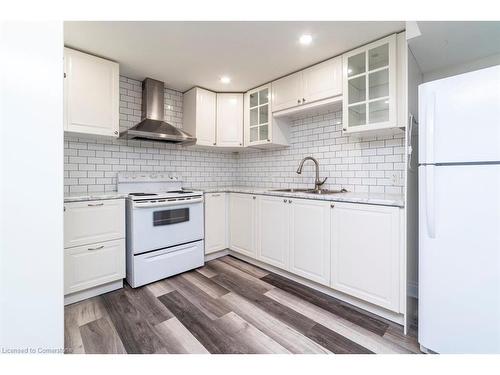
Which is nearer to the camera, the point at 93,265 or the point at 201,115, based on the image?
the point at 93,265

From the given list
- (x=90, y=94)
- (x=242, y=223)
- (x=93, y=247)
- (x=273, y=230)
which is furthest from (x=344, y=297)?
(x=90, y=94)

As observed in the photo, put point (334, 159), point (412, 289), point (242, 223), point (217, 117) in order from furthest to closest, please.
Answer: point (217, 117) → point (242, 223) → point (334, 159) → point (412, 289)

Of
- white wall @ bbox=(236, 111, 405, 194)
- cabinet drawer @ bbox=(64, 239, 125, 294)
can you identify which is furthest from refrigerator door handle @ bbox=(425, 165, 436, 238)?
cabinet drawer @ bbox=(64, 239, 125, 294)

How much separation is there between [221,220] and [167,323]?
146 centimetres

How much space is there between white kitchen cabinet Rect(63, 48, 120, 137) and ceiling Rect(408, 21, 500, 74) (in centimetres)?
263

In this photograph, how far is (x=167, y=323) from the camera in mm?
1712

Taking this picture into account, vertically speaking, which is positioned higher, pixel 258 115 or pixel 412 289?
pixel 258 115

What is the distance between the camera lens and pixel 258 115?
118 inches

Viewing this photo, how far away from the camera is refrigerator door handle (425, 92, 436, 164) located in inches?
51.2

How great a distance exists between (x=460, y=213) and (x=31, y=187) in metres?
2.18

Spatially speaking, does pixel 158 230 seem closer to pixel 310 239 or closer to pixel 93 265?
pixel 93 265
